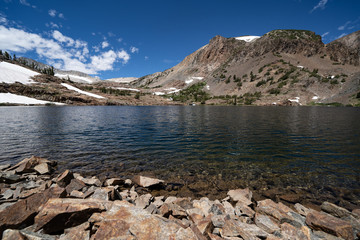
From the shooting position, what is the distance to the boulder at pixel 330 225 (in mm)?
4328

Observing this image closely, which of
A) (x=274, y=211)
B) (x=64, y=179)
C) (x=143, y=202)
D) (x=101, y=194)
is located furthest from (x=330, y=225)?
(x=64, y=179)

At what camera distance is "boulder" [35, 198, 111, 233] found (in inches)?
153

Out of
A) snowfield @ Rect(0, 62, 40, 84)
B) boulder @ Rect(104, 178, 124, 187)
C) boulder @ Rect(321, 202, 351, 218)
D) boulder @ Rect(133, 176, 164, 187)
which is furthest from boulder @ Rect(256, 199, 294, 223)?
snowfield @ Rect(0, 62, 40, 84)

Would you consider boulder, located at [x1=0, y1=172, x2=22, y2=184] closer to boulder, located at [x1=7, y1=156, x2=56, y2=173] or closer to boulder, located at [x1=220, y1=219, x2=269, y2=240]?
boulder, located at [x1=7, y1=156, x2=56, y2=173]

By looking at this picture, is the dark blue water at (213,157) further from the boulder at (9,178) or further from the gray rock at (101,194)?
the gray rock at (101,194)

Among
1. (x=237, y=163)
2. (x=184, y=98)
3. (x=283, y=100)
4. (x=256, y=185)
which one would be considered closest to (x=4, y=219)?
(x=256, y=185)

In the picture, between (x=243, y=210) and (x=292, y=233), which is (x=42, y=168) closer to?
(x=243, y=210)

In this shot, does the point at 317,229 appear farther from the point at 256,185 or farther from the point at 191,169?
the point at 191,169

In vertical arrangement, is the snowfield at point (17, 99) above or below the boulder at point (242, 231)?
above

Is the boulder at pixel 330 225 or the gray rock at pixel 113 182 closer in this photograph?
the boulder at pixel 330 225

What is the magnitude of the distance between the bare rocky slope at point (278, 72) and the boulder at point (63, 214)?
98729 millimetres

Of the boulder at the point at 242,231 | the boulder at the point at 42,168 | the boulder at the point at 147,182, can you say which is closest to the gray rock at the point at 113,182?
the boulder at the point at 147,182

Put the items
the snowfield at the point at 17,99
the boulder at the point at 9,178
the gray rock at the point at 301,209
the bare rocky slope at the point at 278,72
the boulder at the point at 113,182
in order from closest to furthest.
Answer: the gray rock at the point at 301,209, the boulder at the point at 9,178, the boulder at the point at 113,182, the snowfield at the point at 17,99, the bare rocky slope at the point at 278,72

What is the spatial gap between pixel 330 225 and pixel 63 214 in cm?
764
